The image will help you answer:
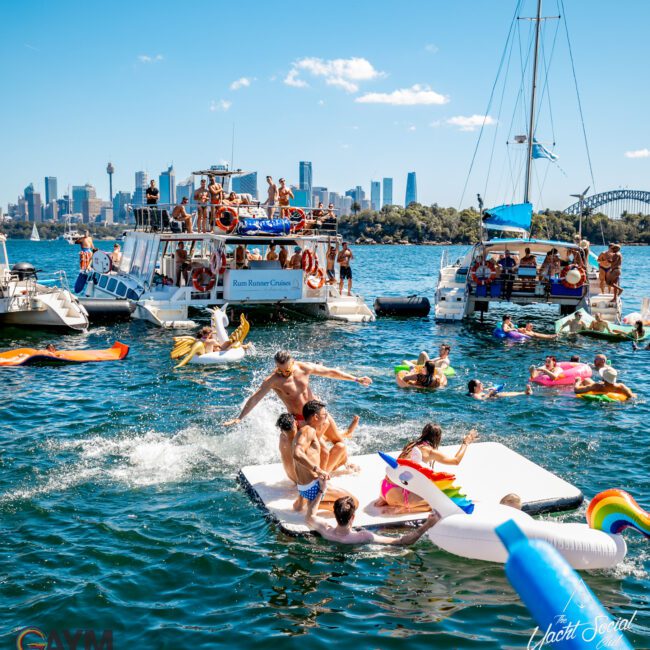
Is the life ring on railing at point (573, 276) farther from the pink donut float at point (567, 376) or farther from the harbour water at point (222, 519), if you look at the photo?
the pink donut float at point (567, 376)

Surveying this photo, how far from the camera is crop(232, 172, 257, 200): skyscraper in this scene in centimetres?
2866

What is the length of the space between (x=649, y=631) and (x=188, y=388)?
11695mm

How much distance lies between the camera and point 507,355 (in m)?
Result: 21.1

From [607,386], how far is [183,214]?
54.0ft

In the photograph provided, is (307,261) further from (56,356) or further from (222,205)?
(56,356)

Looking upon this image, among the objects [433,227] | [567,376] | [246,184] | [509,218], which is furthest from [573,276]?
[433,227]

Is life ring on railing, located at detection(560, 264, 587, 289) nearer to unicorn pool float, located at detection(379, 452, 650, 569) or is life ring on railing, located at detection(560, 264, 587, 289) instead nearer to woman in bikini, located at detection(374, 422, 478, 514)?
woman in bikini, located at detection(374, 422, 478, 514)

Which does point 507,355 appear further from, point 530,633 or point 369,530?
point 530,633

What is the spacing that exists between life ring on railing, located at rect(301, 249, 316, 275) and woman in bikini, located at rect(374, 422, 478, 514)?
17613 mm

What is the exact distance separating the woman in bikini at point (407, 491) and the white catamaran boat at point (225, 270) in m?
16.3

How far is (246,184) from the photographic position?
1177 inches

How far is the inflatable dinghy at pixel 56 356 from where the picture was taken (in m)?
19.0

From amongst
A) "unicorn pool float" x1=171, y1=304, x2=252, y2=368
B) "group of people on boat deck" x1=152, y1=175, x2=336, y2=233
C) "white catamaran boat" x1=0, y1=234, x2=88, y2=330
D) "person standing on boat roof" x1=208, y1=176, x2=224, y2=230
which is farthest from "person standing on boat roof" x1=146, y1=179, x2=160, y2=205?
"unicorn pool float" x1=171, y1=304, x2=252, y2=368

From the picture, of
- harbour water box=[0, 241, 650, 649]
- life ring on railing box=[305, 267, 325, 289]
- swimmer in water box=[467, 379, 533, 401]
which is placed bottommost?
harbour water box=[0, 241, 650, 649]
